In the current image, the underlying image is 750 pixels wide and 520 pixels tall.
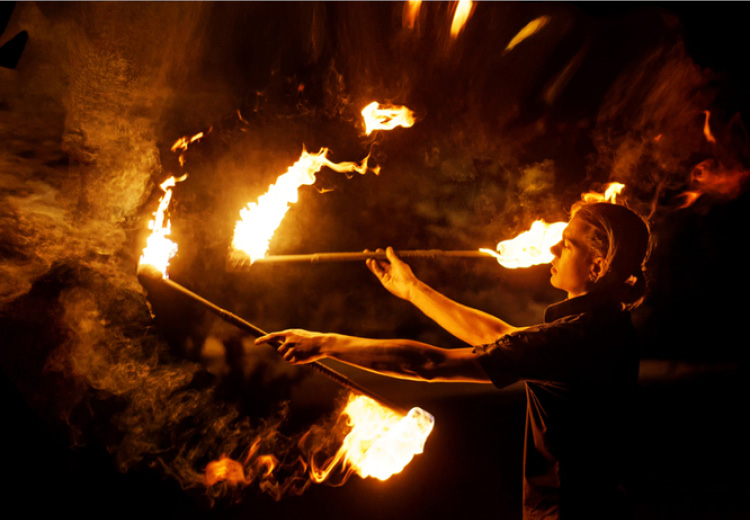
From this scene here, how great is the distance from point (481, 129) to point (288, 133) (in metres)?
1.52

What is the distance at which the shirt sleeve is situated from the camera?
256 cm

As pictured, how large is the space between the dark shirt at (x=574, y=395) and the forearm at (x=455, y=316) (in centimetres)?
54

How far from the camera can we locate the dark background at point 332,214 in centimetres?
292

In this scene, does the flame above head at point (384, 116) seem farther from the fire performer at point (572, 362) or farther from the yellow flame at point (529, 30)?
the fire performer at point (572, 362)

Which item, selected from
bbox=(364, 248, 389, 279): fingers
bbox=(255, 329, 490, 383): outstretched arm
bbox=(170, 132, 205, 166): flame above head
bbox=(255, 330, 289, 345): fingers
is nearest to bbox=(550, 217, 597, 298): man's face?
bbox=(255, 329, 490, 383): outstretched arm

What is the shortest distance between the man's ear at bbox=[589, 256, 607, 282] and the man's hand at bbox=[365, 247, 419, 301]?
1189mm

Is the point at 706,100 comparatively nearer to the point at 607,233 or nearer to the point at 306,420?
the point at 607,233

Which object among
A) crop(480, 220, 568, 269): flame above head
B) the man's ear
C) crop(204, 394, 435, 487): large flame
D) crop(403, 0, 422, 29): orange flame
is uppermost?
crop(403, 0, 422, 29): orange flame

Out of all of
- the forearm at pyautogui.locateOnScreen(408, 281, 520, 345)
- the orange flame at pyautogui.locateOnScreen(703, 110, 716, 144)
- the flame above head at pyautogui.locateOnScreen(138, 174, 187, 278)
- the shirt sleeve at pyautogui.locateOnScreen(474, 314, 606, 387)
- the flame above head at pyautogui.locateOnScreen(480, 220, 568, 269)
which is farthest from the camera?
the orange flame at pyautogui.locateOnScreen(703, 110, 716, 144)

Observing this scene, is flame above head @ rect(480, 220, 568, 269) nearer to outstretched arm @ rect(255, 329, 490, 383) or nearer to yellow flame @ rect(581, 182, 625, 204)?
yellow flame @ rect(581, 182, 625, 204)

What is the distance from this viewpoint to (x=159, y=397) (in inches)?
119

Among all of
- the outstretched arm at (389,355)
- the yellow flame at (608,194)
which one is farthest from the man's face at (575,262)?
the outstretched arm at (389,355)

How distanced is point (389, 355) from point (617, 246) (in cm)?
160

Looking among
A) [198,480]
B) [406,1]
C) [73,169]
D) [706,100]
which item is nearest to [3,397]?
[198,480]
